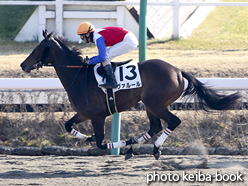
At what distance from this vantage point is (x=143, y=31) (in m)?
5.27

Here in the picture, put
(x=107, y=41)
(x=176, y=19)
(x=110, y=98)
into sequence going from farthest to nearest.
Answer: (x=176, y=19)
(x=107, y=41)
(x=110, y=98)

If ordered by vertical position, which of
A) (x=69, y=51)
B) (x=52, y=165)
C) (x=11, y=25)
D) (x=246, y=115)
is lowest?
(x=52, y=165)

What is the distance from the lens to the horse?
4719 mm

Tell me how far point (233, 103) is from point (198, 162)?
98 centimetres

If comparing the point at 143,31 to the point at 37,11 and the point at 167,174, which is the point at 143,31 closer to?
the point at 167,174

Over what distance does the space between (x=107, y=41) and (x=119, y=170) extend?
1.73 metres

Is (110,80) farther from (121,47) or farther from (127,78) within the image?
(121,47)

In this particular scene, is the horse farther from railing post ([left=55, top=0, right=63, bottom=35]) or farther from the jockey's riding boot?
railing post ([left=55, top=0, right=63, bottom=35])

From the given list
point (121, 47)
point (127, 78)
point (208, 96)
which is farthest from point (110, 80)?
point (208, 96)

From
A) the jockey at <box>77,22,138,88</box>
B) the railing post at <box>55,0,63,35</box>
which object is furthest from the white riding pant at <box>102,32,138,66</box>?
the railing post at <box>55,0,63,35</box>

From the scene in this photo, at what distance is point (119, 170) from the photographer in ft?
14.5

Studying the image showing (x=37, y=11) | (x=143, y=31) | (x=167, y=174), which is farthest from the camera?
(x=37, y=11)

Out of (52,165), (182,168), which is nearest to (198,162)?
(182,168)

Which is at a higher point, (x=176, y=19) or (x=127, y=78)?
(x=176, y=19)
